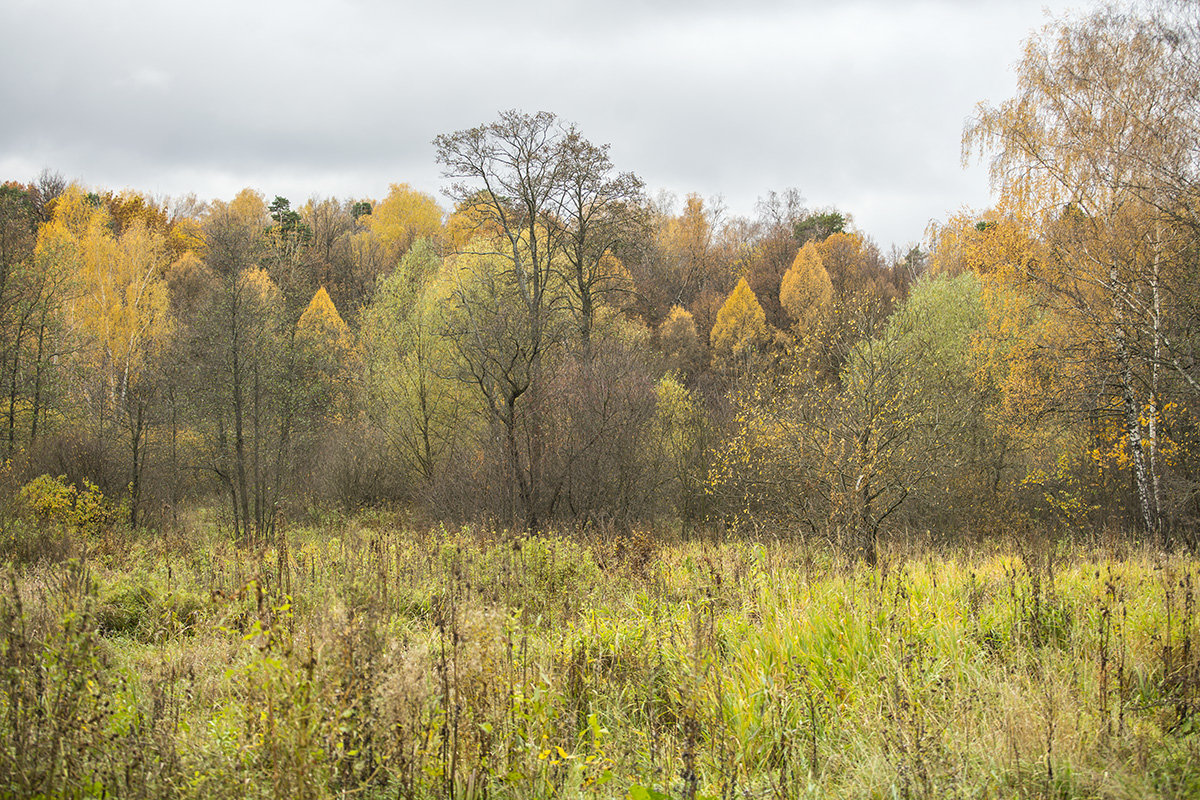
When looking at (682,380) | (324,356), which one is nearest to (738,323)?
(682,380)

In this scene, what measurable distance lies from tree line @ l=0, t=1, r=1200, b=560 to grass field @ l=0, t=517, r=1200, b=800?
4.10 metres

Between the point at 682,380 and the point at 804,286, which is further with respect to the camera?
the point at 804,286

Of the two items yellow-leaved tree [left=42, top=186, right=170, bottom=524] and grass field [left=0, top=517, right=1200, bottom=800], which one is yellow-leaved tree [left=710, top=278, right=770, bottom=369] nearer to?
yellow-leaved tree [left=42, top=186, right=170, bottom=524]

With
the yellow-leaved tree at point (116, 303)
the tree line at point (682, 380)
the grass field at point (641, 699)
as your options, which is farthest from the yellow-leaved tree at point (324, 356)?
the grass field at point (641, 699)

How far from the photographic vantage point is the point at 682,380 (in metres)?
27.1

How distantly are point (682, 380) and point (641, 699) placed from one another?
74.9ft

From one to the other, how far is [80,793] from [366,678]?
1.21 meters

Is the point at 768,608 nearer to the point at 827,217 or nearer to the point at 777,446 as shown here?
the point at 777,446

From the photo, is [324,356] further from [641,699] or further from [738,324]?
[738,324]

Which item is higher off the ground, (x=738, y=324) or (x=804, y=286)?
(x=804, y=286)

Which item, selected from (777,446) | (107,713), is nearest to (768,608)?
(107,713)

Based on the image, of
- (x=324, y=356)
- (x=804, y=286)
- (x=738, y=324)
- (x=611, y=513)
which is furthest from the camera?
(x=804, y=286)

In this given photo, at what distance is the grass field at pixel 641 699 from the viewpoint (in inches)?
111

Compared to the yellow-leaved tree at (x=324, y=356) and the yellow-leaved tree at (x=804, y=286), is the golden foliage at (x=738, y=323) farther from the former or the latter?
the yellow-leaved tree at (x=324, y=356)
